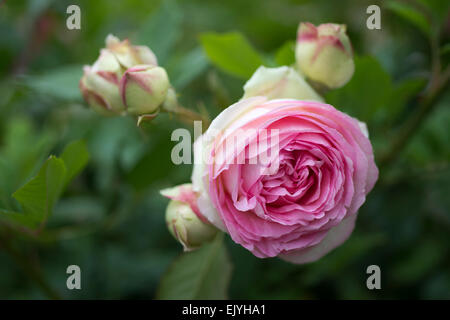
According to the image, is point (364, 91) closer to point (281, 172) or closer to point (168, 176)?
point (281, 172)

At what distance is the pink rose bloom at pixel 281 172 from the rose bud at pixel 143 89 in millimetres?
95

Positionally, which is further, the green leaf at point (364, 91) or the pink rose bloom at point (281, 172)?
the green leaf at point (364, 91)

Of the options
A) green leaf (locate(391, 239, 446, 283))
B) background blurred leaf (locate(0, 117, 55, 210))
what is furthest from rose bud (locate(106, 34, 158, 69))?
green leaf (locate(391, 239, 446, 283))

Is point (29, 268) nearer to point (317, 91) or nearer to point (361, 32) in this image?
point (317, 91)

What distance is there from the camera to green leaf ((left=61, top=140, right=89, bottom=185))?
72cm

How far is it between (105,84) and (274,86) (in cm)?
22

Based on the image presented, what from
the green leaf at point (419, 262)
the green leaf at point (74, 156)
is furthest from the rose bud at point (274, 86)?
the green leaf at point (419, 262)

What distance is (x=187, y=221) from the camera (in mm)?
628

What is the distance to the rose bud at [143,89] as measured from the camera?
649 mm

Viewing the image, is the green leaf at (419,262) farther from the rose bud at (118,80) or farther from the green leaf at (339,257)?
the rose bud at (118,80)

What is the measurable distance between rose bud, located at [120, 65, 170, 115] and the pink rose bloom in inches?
3.7

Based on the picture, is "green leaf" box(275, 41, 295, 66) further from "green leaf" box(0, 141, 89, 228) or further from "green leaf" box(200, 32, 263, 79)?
"green leaf" box(0, 141, 89, 228)

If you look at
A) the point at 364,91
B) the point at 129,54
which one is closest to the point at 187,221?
the point at 129,54

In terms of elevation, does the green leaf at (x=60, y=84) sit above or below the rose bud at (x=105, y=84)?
above
